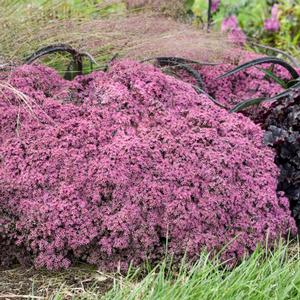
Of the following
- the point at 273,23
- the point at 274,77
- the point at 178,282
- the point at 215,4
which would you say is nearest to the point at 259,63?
the point at 274,77

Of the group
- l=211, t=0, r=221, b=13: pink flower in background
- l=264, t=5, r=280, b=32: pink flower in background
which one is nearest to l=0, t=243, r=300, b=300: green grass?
l=211, t=0, r=221, b=13: pink flower in background

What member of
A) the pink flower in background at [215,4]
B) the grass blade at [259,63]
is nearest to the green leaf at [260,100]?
the grass blade at [259,63]

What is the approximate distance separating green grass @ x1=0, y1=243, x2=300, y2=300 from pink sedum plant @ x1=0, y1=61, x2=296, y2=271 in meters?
0.06

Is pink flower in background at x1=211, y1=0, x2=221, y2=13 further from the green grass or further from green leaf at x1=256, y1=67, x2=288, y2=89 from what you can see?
the green grass

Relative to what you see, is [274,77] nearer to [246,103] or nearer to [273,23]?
[246,103]

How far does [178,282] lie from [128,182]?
18.8 inches

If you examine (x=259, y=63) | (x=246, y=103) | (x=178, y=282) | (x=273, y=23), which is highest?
(x=259, y=63)

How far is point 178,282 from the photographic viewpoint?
2256 millimetres

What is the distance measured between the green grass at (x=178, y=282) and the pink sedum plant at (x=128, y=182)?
0.06 metres

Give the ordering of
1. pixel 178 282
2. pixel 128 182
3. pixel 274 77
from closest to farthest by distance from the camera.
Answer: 1. pixel 178 282
2. pixel 128 182
3. pixel 274 77

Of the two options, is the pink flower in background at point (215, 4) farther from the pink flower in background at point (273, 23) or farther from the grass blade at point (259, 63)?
the grass blade at point (259, 63)

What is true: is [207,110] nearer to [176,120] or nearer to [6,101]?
[176,120]

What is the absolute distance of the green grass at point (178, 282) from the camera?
2184mm

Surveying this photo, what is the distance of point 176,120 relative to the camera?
9.07ft
